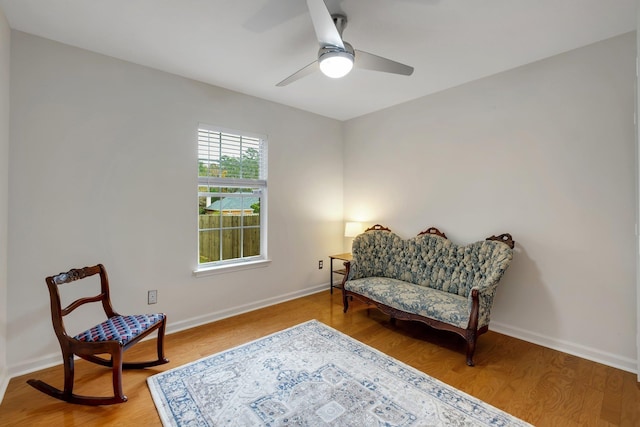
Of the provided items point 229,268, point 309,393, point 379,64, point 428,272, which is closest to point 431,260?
point 428,272

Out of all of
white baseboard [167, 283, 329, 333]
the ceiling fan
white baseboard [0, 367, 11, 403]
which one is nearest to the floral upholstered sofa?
white baseboard [167, 283, 329, 333]

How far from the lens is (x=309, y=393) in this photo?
2.01 meters

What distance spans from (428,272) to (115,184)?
316cm

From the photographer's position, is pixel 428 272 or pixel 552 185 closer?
pixel 552 185

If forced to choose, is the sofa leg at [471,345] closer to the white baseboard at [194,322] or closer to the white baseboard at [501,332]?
the white baseboard at [501,332]

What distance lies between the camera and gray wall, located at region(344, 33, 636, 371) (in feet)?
7.68

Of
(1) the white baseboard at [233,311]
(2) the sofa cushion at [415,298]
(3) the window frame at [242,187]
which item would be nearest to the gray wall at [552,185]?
(2) the sofa cushion at [415,298]

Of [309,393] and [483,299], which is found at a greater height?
[483,299]

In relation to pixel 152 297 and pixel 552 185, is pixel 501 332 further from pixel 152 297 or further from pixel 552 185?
pixel 152 297

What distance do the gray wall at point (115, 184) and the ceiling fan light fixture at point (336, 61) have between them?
1713mm

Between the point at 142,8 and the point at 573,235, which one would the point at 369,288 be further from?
the point at 142,8

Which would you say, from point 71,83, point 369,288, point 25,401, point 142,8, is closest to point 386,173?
Answer: point 369,288

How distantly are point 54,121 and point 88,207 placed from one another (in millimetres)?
707

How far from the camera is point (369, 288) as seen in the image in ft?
10.4
